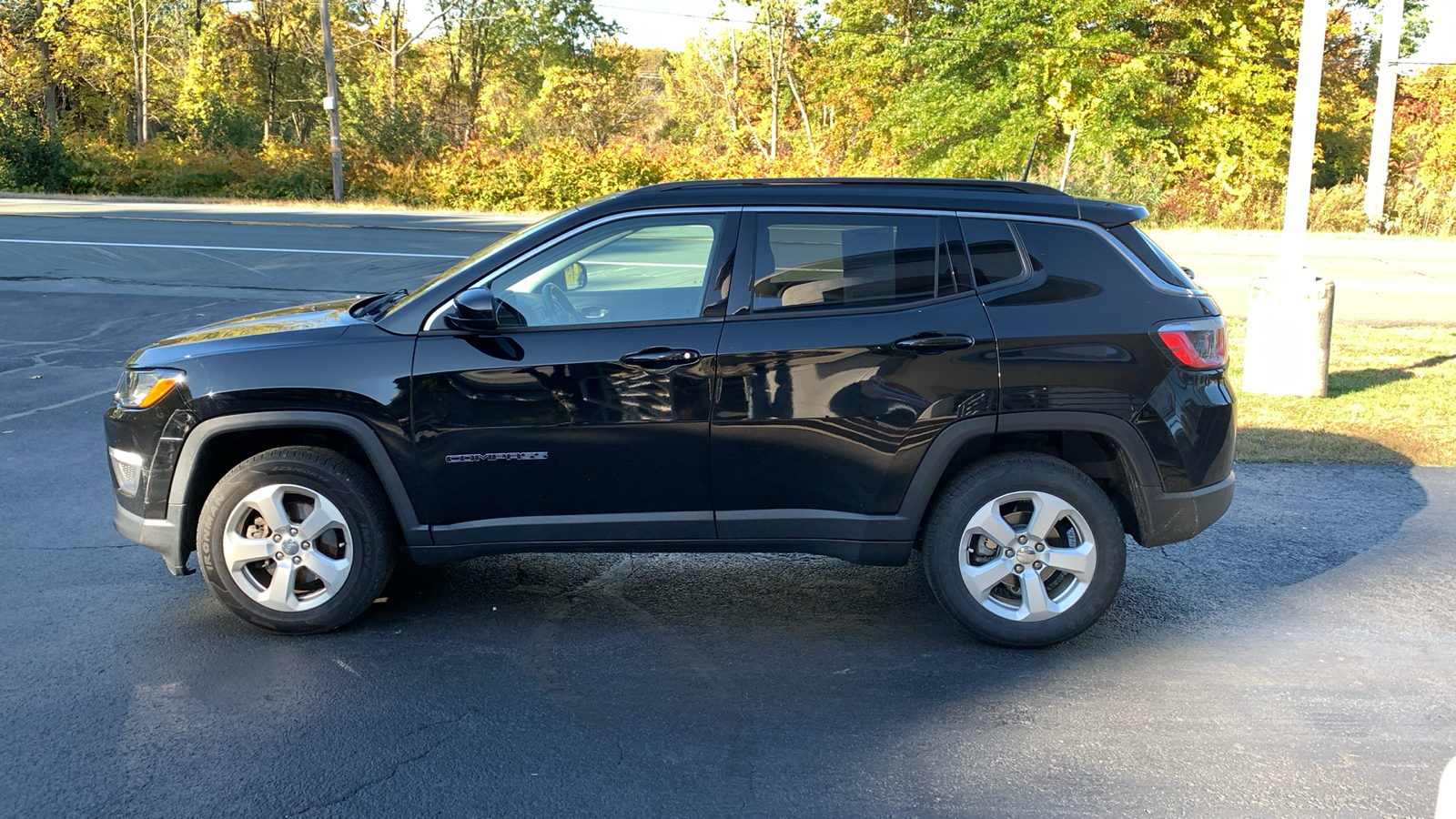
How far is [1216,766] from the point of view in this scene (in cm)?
351

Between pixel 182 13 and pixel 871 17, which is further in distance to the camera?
pixel 182 13

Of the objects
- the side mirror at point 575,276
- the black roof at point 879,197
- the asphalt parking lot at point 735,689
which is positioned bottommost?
the asphalt parking lot at point 735,689

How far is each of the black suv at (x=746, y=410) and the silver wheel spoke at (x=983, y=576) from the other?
13 millimetres

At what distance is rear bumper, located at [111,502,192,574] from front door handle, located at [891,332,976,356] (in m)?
2.89

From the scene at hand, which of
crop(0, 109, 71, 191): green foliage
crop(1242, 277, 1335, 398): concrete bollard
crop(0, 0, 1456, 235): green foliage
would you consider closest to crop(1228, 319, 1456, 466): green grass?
crop(1242, 277, 1335, 398): concrete bollard

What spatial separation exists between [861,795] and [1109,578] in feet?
5.05

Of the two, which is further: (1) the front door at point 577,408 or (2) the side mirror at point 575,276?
(2) the side mirror at point 575,276

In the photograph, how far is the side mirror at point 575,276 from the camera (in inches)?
181

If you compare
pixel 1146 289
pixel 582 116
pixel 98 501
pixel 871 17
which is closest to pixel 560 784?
pixel 1146 289

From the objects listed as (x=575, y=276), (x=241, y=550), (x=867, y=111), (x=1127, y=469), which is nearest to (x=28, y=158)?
(x=867, y=111)

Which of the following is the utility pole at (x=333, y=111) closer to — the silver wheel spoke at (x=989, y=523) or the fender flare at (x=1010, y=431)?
the fender flare at (x=1010, y=431)

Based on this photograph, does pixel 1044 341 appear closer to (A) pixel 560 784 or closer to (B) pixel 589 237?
(B) pixel 589 237

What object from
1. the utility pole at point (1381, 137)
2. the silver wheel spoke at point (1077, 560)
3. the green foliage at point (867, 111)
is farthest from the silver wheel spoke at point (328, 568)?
the utility pole at point (1381, 137)

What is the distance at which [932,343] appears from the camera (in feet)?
14.1
